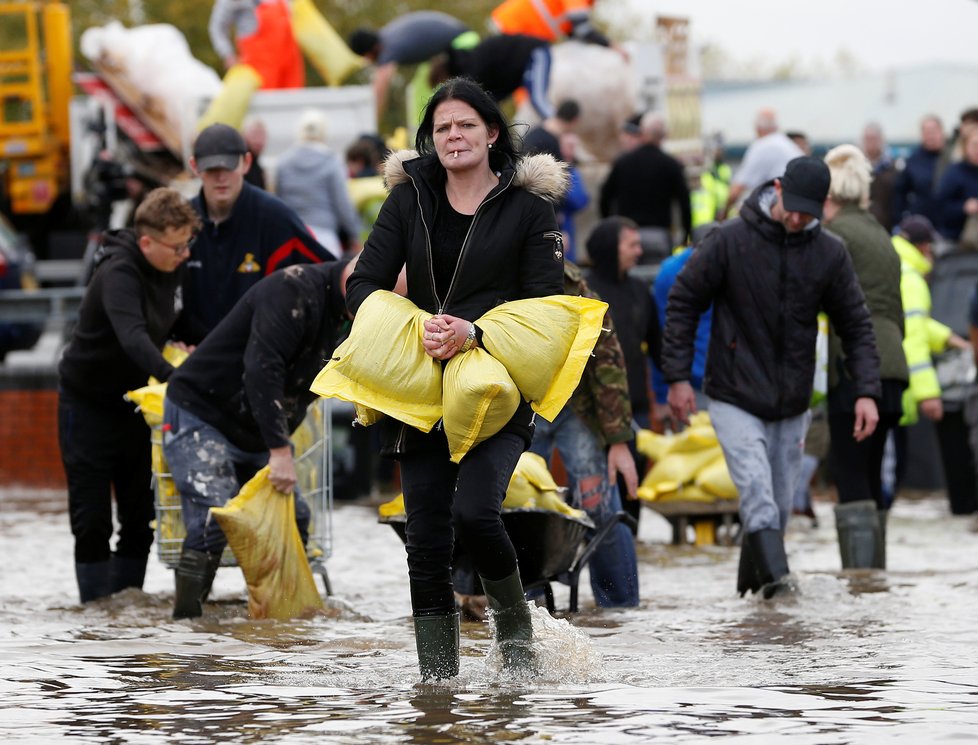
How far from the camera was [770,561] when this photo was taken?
30.7ft

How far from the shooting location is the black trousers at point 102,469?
9.55 meters

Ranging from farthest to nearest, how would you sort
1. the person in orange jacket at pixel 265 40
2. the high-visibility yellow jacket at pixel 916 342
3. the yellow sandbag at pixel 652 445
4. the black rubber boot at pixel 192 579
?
1. the person in orange jacket at pixel 265 40
2. the yellow sandbag at pixel 652 445
3. the high-visibility yellow jacket at pixel 916 342
4. the black rubber boot at pixel 192 579

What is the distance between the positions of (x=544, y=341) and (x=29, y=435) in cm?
1195

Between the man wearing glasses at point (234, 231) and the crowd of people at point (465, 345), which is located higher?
the man wearing glasses at point (234, 231)

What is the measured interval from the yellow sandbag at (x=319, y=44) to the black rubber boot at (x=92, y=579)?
14.0 meters

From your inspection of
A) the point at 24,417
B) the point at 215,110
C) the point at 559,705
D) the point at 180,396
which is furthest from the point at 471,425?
the point at 215,110

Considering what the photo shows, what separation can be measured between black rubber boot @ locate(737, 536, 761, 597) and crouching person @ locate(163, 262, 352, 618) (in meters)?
2.11

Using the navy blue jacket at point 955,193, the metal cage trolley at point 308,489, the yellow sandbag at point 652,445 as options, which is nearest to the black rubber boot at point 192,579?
the metal cage trolley at point 308,489

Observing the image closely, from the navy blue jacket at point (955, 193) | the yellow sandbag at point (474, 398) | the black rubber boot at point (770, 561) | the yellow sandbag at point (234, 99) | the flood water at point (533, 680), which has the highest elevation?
the yellow sandbag at point (234, 99)

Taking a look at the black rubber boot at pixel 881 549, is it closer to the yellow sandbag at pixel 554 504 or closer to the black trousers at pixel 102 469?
the yellow sandbag at pixel 554 504

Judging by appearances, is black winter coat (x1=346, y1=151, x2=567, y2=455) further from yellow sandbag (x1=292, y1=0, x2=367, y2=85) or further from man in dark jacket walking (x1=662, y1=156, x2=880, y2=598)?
yellow sandbag (x1=292, y1=0, x2=367, y2=85)

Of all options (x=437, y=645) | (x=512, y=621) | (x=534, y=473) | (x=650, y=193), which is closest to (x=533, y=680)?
(x=512, y=621)

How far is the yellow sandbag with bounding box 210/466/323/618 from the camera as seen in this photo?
28.3 ft

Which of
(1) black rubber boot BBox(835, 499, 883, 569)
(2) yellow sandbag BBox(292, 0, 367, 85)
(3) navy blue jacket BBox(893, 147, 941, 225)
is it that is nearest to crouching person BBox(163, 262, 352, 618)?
(1) black rubber boot BBox(835, 499, 883, 569)
